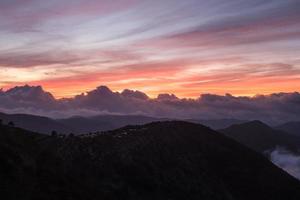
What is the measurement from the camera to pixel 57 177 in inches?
4375

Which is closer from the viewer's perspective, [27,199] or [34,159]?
[27,199]

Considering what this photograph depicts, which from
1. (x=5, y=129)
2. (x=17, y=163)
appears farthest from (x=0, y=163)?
(x=5, y=129)

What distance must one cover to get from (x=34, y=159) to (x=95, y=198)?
60.3 feet

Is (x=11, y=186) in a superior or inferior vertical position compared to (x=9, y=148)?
inferior

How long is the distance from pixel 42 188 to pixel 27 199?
887cm

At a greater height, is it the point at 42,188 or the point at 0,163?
the point at 0,163

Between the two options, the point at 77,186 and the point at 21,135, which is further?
the point at 21,135

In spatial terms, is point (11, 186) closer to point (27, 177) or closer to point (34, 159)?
point (27, 177)

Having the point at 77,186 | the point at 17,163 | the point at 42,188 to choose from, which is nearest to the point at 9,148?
the point at 17,163

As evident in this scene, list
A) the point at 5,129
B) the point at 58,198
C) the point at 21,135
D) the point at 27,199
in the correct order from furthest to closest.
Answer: the point at 21,135 → the point at 5,129 → the point at 58,198 → the point at 27,199

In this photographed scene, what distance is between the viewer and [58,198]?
95.8m

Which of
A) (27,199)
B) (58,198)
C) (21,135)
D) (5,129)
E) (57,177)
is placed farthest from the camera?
(21,135)

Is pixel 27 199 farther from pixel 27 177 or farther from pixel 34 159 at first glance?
pixel 34 159

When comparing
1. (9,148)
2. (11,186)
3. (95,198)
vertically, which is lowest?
(95,198)
